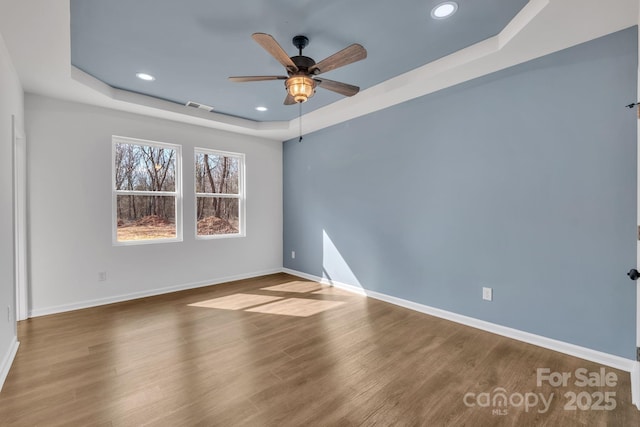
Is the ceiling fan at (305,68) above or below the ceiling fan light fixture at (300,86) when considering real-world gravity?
above

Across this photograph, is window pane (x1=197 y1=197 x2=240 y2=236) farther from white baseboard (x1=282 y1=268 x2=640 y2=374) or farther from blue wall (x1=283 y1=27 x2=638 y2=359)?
white baseboard (x1=282 y1=268 x2=640 y2=374)

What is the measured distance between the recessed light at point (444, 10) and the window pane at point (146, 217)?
13.2ft

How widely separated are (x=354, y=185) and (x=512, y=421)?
3.16 m

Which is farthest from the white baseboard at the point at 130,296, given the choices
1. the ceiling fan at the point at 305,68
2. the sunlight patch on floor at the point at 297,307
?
the ceiling fan at the point at 305,68

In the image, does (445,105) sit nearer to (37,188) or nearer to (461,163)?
(461,163)

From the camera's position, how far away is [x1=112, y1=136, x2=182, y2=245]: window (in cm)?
402

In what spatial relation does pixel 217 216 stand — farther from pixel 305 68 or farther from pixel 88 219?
pixel 305 68

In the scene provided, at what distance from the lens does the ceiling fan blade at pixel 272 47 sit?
6.34 feet

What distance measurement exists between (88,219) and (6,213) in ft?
4.57

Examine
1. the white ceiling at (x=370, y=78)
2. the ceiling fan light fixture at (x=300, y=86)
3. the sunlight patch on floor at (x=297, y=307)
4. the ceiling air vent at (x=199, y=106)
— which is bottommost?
the sunlight patch on floor at (x=297, y=307)

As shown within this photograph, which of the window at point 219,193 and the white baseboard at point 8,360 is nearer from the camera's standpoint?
the white baseboard at point 8,360

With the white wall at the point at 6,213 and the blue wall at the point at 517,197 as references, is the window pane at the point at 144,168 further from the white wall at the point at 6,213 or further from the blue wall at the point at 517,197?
the blue wall at the point at 517,197

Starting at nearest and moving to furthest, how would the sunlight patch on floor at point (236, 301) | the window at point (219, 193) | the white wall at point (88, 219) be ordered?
the white wall at point (88, 219) → the sunlight patch on floor at point (236, 301) → the window at point (219, 193)

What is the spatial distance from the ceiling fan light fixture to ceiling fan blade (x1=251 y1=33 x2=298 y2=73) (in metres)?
0.10
